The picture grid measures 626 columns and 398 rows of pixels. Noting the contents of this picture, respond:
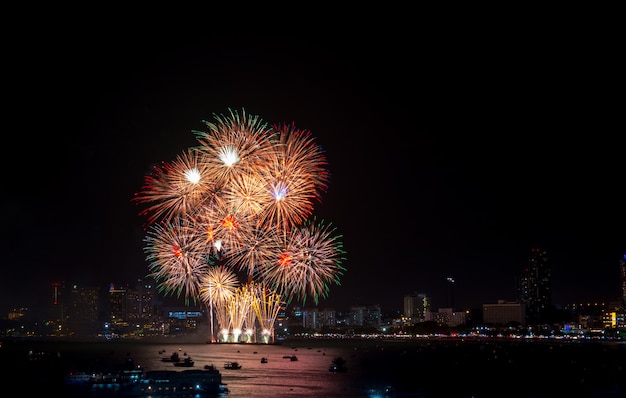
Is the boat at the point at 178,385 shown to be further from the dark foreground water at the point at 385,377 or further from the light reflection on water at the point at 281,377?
the light reflection on water at the point at 281,377

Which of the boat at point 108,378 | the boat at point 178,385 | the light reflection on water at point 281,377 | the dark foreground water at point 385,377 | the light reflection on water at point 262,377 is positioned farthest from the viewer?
the boat at point 108,378

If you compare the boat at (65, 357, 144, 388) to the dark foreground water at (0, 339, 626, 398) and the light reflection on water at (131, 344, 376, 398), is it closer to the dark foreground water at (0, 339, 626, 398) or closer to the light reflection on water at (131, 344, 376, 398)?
the dark foreground water at (0, 339, 626, 398)

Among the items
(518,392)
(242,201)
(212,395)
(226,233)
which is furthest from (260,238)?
(518,392)

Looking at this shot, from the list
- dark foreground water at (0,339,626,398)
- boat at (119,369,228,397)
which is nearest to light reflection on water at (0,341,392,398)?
dark foreground water at (0,339,626,398)

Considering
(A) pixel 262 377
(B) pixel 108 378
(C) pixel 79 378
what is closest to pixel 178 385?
(B) pixel 108 378

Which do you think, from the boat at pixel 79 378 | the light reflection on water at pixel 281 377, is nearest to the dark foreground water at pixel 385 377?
the light reflection on water at pixel 281 377

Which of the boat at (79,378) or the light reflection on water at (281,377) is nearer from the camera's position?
the light reflection on water at (281,377)

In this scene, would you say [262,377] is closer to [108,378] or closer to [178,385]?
[108,378]

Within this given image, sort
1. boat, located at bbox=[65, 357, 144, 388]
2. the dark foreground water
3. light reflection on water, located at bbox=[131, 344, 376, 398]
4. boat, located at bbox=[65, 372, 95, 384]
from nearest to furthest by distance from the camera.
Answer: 1. the dark foreground water
2. light reflection on water, located at bbox=[131, 344, 376, 398]
3. boat, located at bbox=[65, 357, 144, 388]
4. boat, located at bbox=[65, 372, 95, 384]

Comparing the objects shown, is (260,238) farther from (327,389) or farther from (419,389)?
(419,389)
